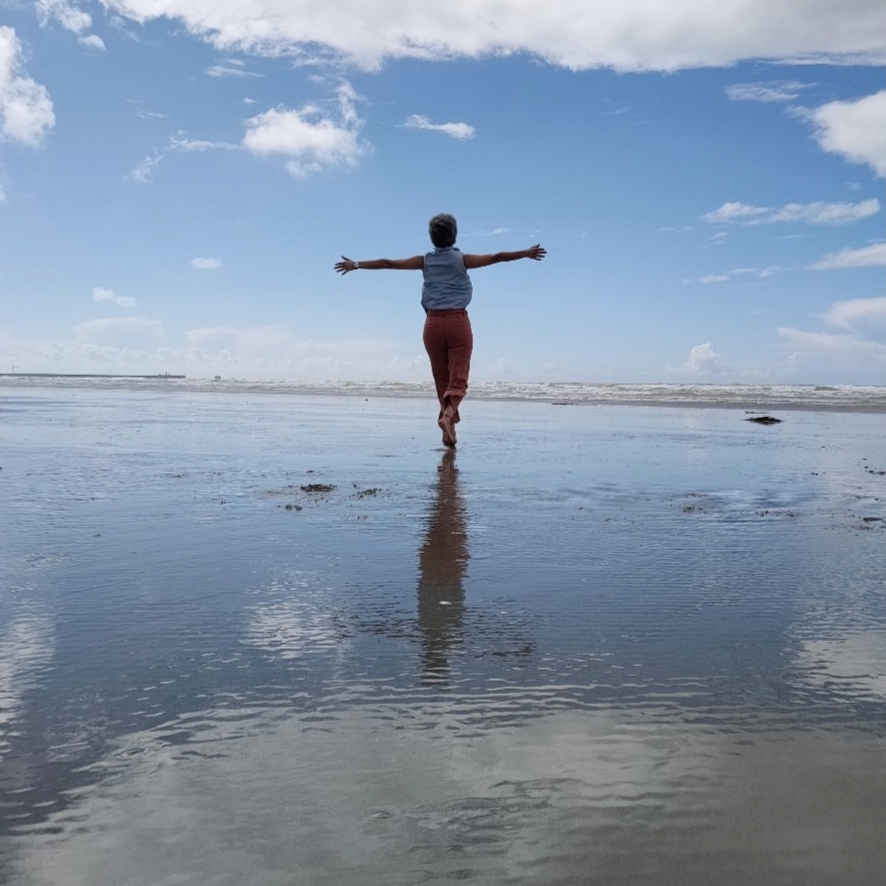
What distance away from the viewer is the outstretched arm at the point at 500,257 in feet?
24.1

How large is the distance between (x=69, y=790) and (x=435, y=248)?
7044 millimetres

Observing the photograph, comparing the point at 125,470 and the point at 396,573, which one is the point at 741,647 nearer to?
the point at 396,573

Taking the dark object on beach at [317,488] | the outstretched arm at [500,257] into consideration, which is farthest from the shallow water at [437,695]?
the outstretched arm at [500,257]

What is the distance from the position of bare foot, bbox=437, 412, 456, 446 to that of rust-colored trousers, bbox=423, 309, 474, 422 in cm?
21

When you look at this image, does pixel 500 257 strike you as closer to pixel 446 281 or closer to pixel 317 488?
pixel 446 281

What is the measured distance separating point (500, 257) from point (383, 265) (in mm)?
1113

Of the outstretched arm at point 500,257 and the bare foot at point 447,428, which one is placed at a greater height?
the outstretched arm at point 500,257

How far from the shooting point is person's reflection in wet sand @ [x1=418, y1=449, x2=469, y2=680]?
2348mm

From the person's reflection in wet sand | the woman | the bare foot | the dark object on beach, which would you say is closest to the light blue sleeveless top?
the woman

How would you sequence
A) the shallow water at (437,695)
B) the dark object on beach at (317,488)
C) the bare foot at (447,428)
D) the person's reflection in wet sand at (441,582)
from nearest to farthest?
the shallow water at (437,695)
the person's reflection in wet sand at (441,582)
the dark object on beach at (317,488)
the bare foot at (447,428)


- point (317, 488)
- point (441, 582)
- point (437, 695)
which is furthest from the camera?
point (317, 488)

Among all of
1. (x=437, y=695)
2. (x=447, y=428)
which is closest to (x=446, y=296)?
(x=447, y=428)

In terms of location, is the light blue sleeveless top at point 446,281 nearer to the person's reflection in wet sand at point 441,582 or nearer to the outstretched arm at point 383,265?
the outstretched arm at point 383,265

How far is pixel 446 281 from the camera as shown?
26.8 ft
